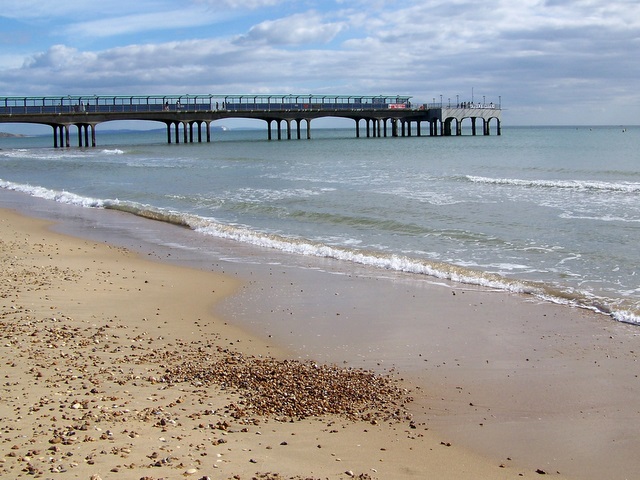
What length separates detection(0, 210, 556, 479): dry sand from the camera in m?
5.06

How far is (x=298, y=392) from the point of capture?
21.3 feet

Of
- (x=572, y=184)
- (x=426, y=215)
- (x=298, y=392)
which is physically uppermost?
(x=572, y=184)

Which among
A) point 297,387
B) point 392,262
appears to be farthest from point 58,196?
point 297,387

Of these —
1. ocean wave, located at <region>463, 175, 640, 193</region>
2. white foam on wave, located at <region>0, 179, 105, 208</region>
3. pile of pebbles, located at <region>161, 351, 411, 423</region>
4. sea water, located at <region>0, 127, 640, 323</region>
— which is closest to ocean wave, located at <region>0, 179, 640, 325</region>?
sea water, located at <region>0, 127, 640, 323</region>

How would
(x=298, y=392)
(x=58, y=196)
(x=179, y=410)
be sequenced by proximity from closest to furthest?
(x=179, y=410) < (x=298, y=392) < (x=58, y=196)

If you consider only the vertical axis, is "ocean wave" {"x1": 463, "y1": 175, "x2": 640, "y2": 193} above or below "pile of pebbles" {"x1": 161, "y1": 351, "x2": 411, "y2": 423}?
above

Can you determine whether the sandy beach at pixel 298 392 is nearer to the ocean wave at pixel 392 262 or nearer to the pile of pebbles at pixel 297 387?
the pile of pebbles at pixel 297 387

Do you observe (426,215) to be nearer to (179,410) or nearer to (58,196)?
(58,196)

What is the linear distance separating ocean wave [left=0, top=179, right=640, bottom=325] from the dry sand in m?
4.24

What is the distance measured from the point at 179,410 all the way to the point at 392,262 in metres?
7.67

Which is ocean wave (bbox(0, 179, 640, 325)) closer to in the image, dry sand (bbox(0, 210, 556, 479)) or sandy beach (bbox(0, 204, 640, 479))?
sandy beach (bbox(0, 204, 640, 479))

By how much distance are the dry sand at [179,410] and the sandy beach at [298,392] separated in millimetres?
19

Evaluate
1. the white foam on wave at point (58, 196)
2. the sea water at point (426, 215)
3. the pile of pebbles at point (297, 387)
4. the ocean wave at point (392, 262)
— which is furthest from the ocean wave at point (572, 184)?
the pile of pebbles at point (297, 387)

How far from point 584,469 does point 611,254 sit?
9244 mm
